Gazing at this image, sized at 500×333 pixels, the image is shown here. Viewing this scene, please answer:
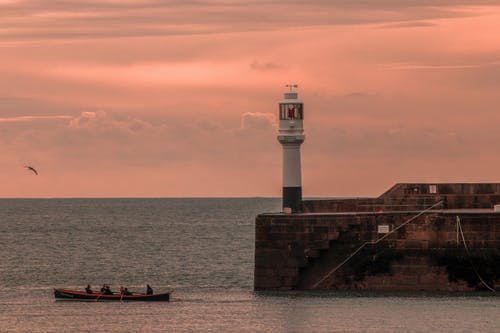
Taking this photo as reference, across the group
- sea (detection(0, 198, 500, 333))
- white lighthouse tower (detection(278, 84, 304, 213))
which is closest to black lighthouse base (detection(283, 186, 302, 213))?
white lighthouse tower (detection(278, 84, 304, 213))

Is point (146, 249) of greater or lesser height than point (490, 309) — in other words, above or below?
above

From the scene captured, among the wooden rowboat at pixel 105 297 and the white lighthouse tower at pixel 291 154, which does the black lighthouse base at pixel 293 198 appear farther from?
the wooden rowboat at pixel 105 297

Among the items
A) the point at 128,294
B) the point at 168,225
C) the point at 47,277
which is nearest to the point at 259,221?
the point at 128,294

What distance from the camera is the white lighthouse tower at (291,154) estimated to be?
6347 centimetres

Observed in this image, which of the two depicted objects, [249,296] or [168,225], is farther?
[168,225]

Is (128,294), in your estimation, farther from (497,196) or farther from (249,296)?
(497,196)

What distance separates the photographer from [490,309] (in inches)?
2173

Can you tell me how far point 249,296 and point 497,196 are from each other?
1168 centimetres

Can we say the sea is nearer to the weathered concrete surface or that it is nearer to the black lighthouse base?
the weathered concrete surface

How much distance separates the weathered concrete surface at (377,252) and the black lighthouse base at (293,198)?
4.30 m

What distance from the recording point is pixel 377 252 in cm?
5794

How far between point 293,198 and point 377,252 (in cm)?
667

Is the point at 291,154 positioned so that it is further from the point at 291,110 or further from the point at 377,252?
the point at 377,252

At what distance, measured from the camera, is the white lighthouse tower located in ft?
208
